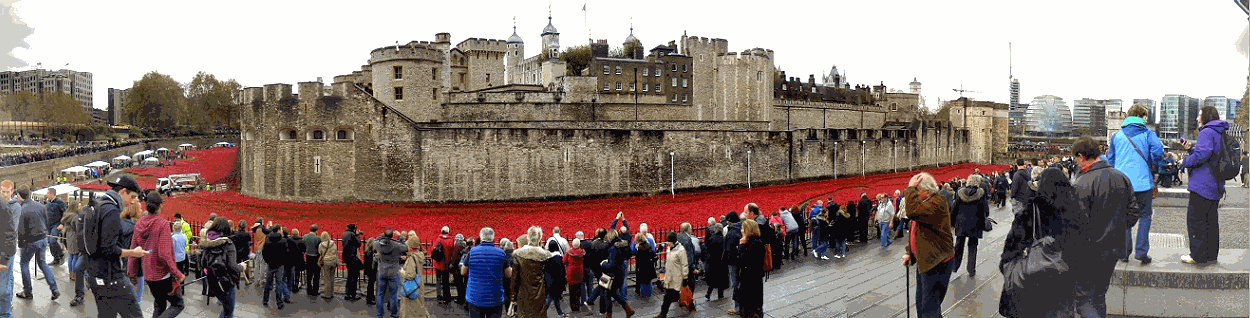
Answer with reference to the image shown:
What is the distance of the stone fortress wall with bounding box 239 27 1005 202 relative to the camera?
3048 cm

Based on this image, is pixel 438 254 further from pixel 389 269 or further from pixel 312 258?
pixel 312 258

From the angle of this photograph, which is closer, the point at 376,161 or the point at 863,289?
the point at 863,289

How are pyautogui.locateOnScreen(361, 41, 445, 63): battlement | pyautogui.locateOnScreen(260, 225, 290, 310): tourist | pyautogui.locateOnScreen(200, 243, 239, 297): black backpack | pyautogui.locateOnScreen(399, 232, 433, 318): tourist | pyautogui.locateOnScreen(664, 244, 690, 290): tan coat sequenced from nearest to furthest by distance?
pyautogui.locateOnScreen(200, 243, 239, 297): black backpack, pyautogui.locateOnScreen(399, 232, 433, 318): tourist, pyautogui.locateOnScreen(664, 244, 690, 290): tan coat, pyautogui.locateOnScreen(260, 225, 290, 310): tourist, pyautogui.locateOnScreen(361, 41, 445, 63): battlement

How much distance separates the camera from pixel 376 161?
30.5 meters

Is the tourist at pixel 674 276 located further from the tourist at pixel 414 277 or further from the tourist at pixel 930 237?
the tourist at pixel 930 237

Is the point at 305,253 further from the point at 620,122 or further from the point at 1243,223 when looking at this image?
the point at 620,122

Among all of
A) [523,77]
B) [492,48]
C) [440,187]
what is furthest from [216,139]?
[440,187]

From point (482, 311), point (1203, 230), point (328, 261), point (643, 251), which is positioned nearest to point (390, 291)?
point (328, 261)

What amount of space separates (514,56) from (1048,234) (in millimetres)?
73568

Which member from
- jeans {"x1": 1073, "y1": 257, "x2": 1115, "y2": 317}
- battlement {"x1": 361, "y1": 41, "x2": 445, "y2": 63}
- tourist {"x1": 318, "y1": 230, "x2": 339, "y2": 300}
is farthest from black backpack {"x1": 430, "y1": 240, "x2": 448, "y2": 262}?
battlement {"x1": 361, "y1": 41, "x2": 445, "y2": 63}

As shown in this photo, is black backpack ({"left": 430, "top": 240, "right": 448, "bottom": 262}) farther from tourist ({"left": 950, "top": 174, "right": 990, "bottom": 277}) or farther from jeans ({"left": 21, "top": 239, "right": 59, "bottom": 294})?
tourist ({"left": 950, "top": 174, "right": 990, "bottom": 277})

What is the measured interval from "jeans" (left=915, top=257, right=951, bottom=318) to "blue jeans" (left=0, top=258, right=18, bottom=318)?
410 inches

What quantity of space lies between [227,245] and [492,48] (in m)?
49.2

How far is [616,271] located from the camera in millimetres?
10102
